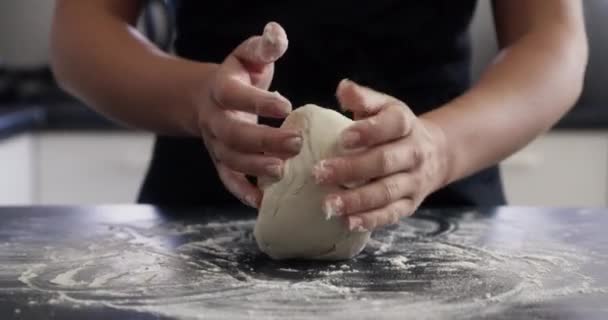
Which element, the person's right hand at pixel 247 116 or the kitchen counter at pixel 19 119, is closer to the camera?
the person's right hand at pixel 247 116

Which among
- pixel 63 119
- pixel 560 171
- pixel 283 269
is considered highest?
pixel 283 269

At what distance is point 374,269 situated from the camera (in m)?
0.68

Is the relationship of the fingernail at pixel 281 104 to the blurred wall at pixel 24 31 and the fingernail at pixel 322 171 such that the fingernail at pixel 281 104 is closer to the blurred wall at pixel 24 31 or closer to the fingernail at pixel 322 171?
the fingernail at pixel 322 171

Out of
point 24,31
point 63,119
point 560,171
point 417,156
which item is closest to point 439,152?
point 417,156

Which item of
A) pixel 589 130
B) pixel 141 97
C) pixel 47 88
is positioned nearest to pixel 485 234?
pixel 141 97

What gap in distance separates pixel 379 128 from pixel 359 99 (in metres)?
0.03

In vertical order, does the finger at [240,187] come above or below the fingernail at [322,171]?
below

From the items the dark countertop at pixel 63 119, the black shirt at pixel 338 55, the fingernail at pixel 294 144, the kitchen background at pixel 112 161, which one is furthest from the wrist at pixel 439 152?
the dark countertop at pixel 63 119

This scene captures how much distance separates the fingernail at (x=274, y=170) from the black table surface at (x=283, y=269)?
71 millimetres

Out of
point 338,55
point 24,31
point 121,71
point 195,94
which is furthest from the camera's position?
point 24,31

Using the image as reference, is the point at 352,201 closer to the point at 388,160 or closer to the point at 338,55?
the point at 388,160

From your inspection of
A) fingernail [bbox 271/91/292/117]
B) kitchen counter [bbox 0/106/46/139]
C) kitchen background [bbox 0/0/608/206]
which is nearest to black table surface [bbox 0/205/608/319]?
fingernail [bbox 271/91/292/117]

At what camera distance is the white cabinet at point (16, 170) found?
160cm

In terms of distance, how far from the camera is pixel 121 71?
2.85 feet
